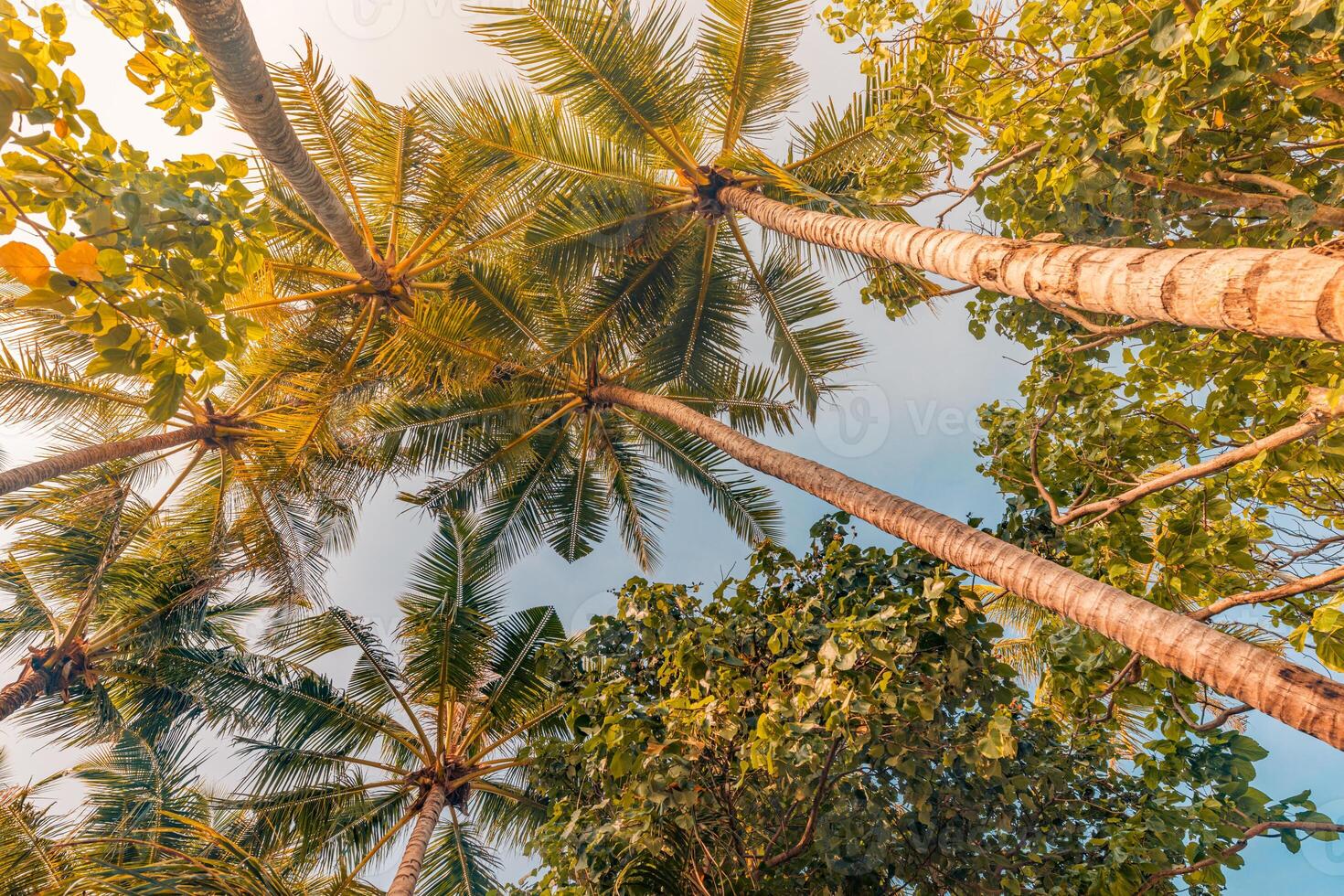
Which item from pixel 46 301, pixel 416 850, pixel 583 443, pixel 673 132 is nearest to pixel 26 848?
pixel 416 850

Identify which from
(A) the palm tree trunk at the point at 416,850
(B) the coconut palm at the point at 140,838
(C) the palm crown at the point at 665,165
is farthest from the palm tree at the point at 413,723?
(C) the palm crown at the point at 665,165

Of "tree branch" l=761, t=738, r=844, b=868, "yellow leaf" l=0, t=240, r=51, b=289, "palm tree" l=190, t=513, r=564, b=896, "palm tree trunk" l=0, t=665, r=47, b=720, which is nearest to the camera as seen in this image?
"yellow leaf" l=0, t=240, r=51, b=289

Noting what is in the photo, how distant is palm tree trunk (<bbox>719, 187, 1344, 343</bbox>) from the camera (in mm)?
1959

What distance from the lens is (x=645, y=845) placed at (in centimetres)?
→ 317

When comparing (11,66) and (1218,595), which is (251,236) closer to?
(11,66)

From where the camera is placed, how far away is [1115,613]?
307 cm

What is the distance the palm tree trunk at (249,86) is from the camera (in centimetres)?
243

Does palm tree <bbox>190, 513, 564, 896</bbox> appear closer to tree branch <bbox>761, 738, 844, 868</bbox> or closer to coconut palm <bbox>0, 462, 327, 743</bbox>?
coconut palm <bbox>0, 462, 327, 743</bbox>

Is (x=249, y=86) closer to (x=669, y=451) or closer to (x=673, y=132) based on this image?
(x=673, y=132)

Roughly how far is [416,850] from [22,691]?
16.4 feet

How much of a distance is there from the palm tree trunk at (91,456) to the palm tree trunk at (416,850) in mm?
5089

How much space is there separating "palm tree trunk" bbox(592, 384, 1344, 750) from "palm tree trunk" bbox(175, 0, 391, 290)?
4.05 meters

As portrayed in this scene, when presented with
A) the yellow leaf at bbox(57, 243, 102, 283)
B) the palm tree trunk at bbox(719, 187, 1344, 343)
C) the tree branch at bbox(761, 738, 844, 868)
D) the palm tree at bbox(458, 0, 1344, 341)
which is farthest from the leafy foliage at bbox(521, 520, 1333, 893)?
the yellow leaf at bbox(57, 243, 102, 283)

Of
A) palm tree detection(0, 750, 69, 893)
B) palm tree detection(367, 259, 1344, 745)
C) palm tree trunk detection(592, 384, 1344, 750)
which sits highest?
palm tree detection(367, 259, 1344, 745)
